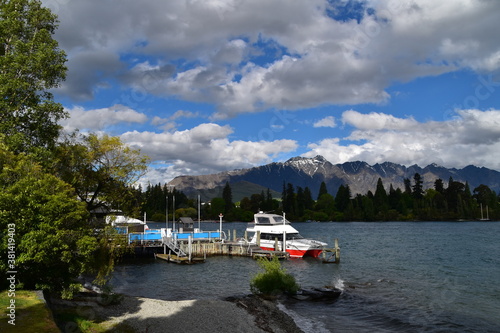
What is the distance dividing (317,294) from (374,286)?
9.22 m

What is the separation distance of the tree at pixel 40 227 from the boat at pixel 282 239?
39783 mm

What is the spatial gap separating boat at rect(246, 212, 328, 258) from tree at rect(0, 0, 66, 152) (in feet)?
132

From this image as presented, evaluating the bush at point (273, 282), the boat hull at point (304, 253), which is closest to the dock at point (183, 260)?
the boat hull at point (304, 253)

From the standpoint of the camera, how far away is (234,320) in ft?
69.4

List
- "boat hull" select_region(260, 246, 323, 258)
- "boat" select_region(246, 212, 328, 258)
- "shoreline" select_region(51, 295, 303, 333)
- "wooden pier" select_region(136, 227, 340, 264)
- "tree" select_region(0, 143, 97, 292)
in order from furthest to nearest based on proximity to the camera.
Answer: "boat" select_region(246, 212, 328, 258)
"boat hull" select_region(260, 246, 323, 258)
"wooden pier" select_region(136, 227, 340, 264)
"shoreline" select_region(51, 295, 303, 333)
"tree" select_region(0, 143, 97, 292)

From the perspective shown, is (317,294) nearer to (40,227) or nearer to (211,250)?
(40,227)

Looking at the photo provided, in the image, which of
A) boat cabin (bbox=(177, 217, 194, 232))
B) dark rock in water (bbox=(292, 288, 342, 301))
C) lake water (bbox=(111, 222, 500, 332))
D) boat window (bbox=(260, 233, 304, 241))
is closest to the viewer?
lake water (bbox=(111, 222, 500, 332))

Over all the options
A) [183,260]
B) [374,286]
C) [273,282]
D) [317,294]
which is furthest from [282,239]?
[273,282]

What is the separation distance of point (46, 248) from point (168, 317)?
24.3ft

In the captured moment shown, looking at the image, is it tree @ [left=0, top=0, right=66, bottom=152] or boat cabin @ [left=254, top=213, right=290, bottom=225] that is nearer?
tree @ [left=0, top=0, right=66, bottom=152]

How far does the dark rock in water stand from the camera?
29.5 m

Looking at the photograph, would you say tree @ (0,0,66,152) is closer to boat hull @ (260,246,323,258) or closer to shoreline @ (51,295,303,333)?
shoreline @ (51,295,303,333)

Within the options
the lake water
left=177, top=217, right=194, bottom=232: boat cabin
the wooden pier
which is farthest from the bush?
left=177, top=217, right=194, bottom=232: boat cabin

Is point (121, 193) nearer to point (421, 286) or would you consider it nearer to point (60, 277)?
point (60, 277)
